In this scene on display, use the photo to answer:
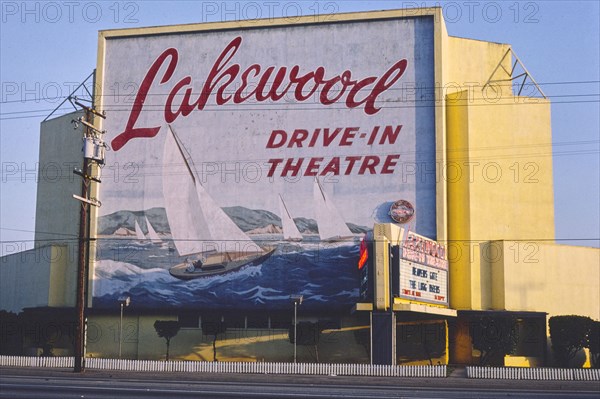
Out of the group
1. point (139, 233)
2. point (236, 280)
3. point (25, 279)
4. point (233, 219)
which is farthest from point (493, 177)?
point (25, 279)

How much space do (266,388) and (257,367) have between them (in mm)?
11820

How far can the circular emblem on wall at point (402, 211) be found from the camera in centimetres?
5484

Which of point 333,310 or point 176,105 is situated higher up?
point 176,105

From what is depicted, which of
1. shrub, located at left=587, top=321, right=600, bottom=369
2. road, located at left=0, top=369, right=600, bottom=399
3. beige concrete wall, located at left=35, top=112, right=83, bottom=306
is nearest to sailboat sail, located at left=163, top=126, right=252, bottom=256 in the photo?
beige concrete wall, located at left=35, top=112, right=83, bottom=306

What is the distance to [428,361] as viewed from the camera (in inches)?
2103

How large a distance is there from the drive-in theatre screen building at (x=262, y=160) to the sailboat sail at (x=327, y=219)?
7cm

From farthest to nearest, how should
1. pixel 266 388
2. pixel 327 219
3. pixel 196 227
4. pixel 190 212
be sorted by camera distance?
pixel 190 212 → pixel 196 227 → pixel 327 219 → pixel 266 388

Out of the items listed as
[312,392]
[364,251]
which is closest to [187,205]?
[364,251]

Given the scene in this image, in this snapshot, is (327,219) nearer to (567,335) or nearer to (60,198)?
(567,335)

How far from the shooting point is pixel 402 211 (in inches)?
2165

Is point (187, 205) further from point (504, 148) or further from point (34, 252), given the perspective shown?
point (504, 148)

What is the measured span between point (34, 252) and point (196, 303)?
16.2 metres

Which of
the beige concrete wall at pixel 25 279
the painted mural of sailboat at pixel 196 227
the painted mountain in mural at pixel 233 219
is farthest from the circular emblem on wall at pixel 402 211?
the beige concrete wall at pixel 25 279

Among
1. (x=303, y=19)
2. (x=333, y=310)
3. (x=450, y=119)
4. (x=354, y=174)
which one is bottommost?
(x=333, y=310)
